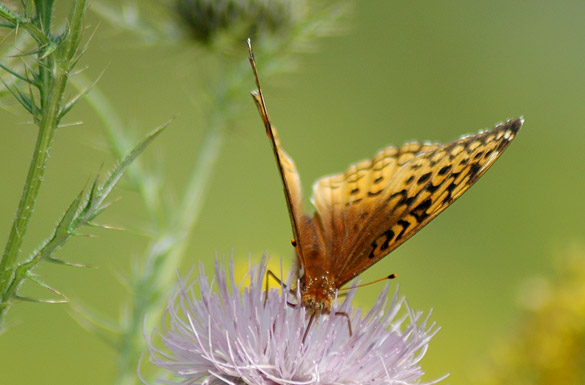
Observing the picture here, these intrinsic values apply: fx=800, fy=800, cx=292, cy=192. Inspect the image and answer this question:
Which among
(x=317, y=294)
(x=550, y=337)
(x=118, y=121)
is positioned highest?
(x=118, y=121)

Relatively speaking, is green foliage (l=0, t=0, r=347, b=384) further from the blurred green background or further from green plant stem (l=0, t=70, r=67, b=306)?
the blurred green background

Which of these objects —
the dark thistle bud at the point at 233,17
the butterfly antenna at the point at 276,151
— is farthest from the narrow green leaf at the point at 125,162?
the dark thistle bud at the point at 233,17

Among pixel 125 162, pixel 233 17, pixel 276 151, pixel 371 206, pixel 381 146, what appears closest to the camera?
pixel 125 162

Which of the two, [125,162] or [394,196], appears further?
[394,196]

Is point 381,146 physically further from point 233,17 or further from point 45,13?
point 45,13

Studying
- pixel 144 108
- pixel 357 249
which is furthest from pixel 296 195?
pixel 144 108

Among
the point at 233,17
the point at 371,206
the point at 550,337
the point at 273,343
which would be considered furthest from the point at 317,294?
the point at 233,17

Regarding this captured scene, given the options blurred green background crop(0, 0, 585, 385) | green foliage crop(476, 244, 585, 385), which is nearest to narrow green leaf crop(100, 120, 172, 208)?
green foliage crop(476, 244, 585, 385)
